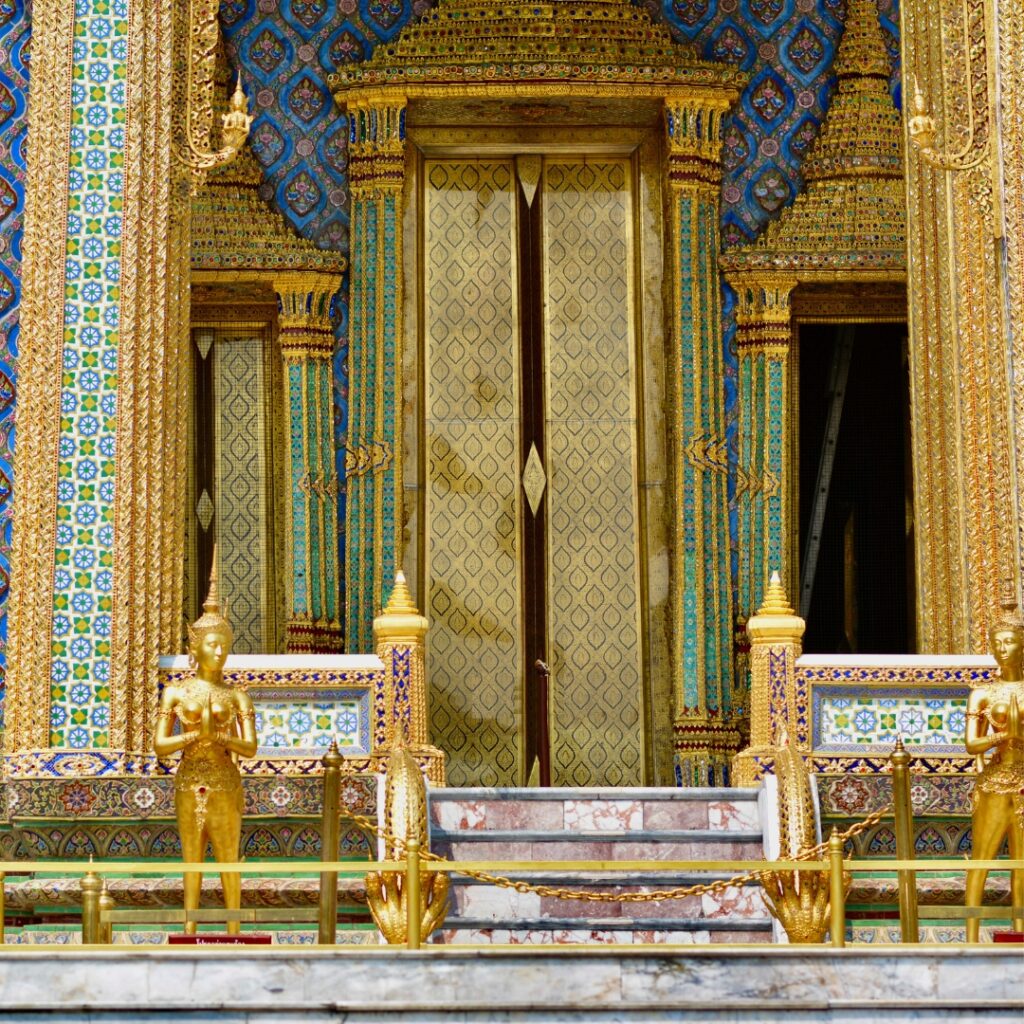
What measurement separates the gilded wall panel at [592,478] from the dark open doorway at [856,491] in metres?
1.04

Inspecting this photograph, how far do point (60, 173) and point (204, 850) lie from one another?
343 centimetres

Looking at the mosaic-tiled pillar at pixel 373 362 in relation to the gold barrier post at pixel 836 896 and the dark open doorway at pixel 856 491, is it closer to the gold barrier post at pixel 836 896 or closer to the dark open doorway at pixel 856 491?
the dark open doorway at pixel 856 491

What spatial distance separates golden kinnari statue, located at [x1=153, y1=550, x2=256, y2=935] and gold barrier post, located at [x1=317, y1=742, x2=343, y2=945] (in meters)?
0.49

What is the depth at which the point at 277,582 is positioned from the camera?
48.3 feet

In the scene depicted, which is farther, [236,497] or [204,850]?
[236,497]

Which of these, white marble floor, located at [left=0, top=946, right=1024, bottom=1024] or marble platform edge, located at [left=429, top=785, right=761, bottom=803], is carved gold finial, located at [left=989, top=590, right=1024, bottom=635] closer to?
marble platform edge, located at [left=429, top=785, right=761, bottom=803]

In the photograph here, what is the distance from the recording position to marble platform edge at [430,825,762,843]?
1123cm

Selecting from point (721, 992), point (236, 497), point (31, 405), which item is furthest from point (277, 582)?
point (721, 992)

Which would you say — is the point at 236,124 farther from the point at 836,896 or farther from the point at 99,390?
the point at 836,896

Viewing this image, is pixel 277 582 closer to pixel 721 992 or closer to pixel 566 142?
pixel 566 142

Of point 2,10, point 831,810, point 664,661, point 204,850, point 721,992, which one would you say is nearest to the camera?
point 721,992

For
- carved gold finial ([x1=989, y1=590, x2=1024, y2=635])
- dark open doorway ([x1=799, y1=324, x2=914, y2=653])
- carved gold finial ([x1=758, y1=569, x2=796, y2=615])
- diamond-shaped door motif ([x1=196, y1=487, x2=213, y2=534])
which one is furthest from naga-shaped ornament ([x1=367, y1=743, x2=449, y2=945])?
dark open doorway ([x1=799, y1=324, x2=914, y2=653])

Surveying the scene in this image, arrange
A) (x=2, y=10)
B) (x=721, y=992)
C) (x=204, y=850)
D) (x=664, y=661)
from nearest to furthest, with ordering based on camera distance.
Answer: (x=721, y=992) < (x=204, y=850) < (x=2, y=10) < (x=664, y=661)

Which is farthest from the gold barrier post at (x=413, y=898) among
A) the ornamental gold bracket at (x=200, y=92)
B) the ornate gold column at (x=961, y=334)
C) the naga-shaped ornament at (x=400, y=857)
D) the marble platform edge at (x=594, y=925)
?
the ornamental gold bracket at (x=200, y=92)
